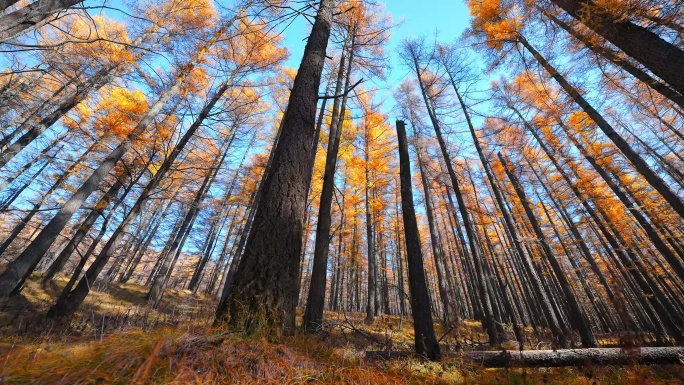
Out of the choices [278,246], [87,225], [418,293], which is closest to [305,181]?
[278,246]

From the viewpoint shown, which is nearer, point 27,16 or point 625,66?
point 27,16

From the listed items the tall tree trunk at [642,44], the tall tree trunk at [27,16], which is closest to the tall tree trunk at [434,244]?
the tall tree trunk at [642,44]

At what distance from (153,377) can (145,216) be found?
21.0 m

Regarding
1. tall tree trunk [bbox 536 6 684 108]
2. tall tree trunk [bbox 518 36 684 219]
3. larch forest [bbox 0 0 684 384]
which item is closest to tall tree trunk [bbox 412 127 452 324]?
larch forest [bbox 0 0 684 384]

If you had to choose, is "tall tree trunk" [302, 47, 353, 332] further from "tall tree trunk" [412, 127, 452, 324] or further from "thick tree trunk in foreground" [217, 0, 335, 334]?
"tall tree trunk" [412, 127, 452, 324]

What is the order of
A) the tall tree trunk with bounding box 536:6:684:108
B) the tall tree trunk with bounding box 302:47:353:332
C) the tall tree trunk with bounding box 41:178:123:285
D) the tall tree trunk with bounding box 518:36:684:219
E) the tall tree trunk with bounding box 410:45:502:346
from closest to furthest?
1. the tall tree trunk with bounding box 302:47:353:332
2. the tall tree trunk with bounding box 536:6:684:108
3. the tall tree trunk with bounding box 518:36:684:219
4. the tall tree trunk with bounding box 410:45:502:346
5. the tall tree trunk with bounding box 41:178:123:285

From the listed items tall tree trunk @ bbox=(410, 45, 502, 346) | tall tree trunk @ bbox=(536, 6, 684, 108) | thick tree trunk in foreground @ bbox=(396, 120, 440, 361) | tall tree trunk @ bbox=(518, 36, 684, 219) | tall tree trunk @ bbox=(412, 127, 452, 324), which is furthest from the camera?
tall tree trunk @ bbox=(412, 127, 452, 324)

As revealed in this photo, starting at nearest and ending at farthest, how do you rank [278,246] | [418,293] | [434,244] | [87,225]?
[278,246] < [418,293] < [87,225] < [434,244]

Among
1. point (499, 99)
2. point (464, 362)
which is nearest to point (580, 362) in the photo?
point (464, 362)

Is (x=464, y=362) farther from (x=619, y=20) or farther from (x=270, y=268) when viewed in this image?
(x=619, y=20)

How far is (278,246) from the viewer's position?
2.33 metres

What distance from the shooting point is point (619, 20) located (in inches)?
164

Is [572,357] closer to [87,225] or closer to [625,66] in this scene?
[625,66]

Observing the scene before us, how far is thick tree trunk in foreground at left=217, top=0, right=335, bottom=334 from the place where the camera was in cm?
205
